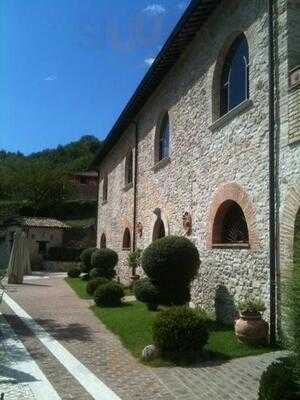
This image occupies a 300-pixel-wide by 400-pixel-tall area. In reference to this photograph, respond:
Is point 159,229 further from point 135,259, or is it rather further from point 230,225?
point 230,225

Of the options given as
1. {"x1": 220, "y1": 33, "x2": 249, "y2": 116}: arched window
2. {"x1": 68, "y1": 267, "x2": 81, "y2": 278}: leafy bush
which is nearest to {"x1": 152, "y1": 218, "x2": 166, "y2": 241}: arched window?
{"x1": 220, "y1": 33, "x2": 249, "y2": 116}: arched window

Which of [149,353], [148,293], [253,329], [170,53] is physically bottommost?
[149,353]

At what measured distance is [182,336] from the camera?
8516mm

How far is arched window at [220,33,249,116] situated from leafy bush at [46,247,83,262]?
28.7 meters

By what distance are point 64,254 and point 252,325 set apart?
1237 inches

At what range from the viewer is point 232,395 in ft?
21.6

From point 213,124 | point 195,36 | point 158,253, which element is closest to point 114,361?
point 158,253

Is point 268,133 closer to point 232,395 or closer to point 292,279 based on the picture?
point 232,395

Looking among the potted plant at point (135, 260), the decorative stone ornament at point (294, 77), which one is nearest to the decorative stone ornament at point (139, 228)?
the potted plant at point (135, 260)

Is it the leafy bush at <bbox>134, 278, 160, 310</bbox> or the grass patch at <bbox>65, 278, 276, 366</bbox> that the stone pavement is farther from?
the leafy bush at <bbox>134, 278, 160, 310</bbox>

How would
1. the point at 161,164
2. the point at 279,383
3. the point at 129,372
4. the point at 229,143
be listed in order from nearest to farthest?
the point at 279,383
the point at 129,372
the point at 229,143
the point at 161,164

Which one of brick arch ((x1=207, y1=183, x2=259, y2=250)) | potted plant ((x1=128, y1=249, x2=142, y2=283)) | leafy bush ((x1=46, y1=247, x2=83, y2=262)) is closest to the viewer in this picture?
brick arch ((x1=207, y1=183, x2=259, y2=250))

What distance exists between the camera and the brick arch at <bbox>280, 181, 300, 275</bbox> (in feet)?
27.7

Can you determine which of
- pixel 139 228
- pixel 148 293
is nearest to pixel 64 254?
pixel 139 228
